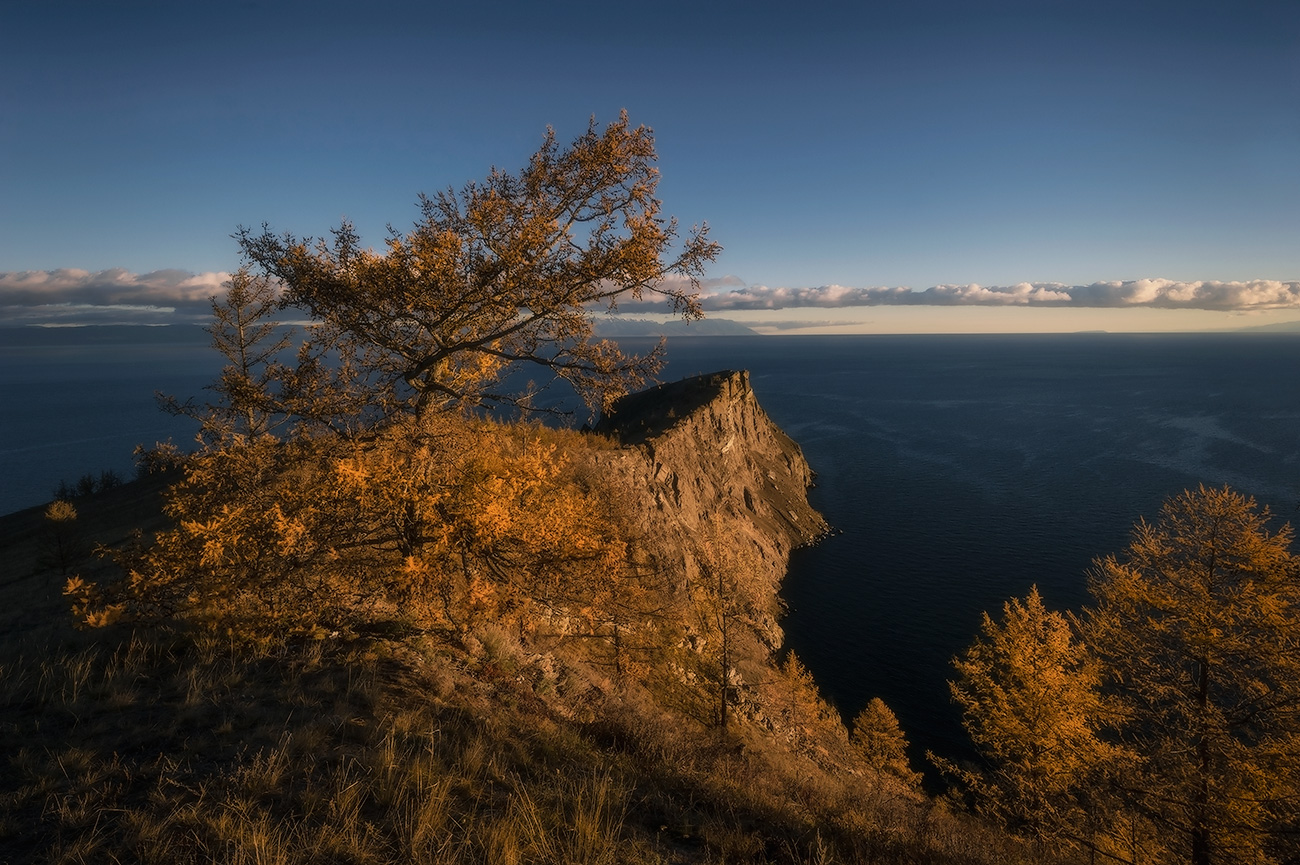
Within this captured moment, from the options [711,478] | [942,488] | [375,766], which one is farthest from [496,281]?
[942,488]

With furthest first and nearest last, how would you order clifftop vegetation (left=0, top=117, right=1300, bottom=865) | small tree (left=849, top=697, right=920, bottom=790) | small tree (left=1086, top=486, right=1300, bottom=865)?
small tree (left=849, top=697, right=920, bottom=790), small tree (left=1086, top=486, right=1300, bottom=865), clifftop vegetation (left=0, top=117, right=1300, bottom=865)

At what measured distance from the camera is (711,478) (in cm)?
6209

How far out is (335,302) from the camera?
8.68 m

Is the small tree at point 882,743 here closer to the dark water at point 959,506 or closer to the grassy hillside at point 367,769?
the dark water at point 959,506

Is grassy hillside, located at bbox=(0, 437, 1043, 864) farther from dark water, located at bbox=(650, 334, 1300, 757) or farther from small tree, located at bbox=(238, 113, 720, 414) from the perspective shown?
dark water, located at bbox=(650, 334, 1300, 757)

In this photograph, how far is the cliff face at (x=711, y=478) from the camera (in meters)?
42.8

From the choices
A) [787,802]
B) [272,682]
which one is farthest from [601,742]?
[272,682]

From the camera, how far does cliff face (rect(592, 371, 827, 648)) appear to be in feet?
140

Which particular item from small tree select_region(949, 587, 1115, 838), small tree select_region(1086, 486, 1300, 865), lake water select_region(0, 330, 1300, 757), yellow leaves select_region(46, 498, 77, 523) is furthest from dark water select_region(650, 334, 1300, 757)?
yellow leaves select_region(46, 498, 77, 523)

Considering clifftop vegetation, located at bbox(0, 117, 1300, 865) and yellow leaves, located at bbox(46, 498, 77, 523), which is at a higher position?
clifftop vegetation, located at bbox(0, 117, 1300, 865)

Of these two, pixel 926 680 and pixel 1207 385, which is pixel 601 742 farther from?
pixel 1207 385

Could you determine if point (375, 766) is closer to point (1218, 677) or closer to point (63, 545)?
point (1218, 677)

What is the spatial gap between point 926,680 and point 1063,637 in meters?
23.0

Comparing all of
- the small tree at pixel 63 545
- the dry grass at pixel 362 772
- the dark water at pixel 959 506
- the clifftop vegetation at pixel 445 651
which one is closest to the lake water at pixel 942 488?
the dark water at pixel 959 506
